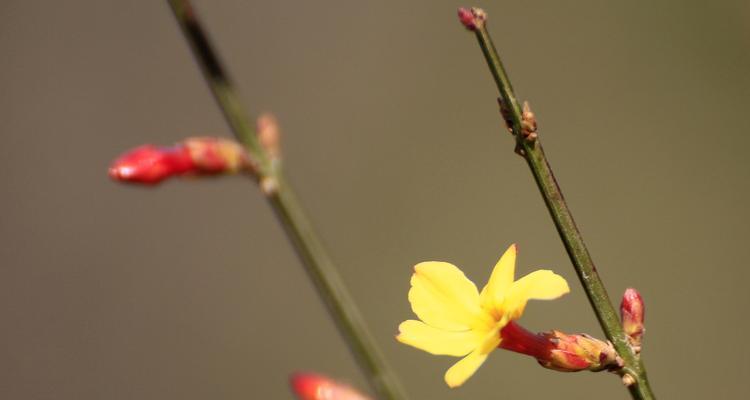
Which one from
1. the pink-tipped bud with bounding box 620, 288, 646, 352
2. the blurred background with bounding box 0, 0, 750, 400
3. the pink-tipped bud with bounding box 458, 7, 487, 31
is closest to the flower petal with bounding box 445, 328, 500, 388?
the pink-tipped bud with bounding box 620, 288, 646, 352

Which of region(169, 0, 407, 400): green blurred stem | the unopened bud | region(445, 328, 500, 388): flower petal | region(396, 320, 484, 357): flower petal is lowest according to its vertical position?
the unopened bud

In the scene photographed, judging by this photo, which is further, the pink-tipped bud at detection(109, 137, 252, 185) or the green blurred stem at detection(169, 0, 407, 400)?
the pink-tipped bud at detection(109, 137, 252, 185)

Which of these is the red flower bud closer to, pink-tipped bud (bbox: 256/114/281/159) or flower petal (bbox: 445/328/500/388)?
flower petal (bbox: 445/328/500/388)

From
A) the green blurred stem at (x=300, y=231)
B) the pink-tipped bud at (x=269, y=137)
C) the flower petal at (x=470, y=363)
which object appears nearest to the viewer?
the flower petal at (x=470, y=363)

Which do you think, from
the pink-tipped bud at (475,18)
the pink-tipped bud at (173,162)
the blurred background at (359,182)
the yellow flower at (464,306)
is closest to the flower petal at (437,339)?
the yellow flower at (464,306)

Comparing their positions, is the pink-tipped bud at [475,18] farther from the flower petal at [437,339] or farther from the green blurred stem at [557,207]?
the flower petal at [437,339]

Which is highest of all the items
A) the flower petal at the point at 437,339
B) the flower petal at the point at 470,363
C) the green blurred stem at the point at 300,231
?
the green blurred stem at the point at 300,231

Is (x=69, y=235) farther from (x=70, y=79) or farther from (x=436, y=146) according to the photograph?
(x=436, y=146)

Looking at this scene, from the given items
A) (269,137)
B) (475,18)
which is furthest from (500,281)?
(269,137)
